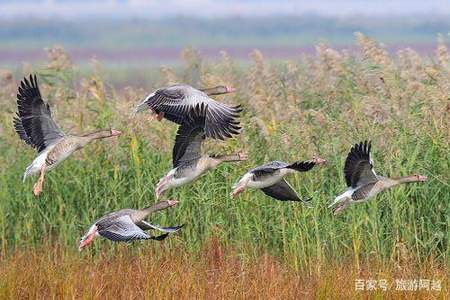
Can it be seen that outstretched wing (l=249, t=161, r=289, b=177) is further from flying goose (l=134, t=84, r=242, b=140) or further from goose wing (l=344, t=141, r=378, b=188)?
goose wing (l=344, t=141, r=378, b=188)

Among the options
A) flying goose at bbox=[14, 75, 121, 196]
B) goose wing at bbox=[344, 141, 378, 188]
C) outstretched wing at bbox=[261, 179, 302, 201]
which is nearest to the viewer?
goose wing at bbox=[344, 141, 378, 188]

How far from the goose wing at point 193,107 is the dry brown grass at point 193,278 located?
1.15 meters

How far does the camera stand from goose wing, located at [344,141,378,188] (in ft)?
28.7

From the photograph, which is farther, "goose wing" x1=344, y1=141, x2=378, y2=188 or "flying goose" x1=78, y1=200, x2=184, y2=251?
"goose wing" x1=344, y1=141, x2=378, y2=188

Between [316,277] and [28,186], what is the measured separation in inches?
138

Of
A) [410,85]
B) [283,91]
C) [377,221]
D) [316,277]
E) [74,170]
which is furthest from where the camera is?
[283,91]

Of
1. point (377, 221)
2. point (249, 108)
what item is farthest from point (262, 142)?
point (377, 221)

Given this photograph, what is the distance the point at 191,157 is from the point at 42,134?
4.11 feet

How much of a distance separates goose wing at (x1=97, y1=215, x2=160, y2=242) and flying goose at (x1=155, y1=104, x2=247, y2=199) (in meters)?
0.40

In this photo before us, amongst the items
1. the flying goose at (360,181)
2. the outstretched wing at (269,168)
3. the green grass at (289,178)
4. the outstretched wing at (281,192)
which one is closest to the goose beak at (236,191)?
the outstretched wing at (269,168)

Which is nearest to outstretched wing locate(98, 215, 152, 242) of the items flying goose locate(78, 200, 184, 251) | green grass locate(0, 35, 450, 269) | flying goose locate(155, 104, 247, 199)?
flying goose locate(78, 200, 184, 251)

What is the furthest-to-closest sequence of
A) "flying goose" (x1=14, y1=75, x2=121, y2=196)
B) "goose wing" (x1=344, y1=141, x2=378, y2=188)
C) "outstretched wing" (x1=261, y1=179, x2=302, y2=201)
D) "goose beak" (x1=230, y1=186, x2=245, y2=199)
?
"outstretched wing" (x1=261, y1=179, x2=302, y2=201) → "flying goose" (x1=14, y1=75, x2=121, y2=196) → "goose wing" (x1=344, y1=141, x2=378, y2=188) → "goose beak" (x1=230, y1=186, x2=245, y2=199)

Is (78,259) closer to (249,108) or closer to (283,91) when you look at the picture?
(249,108)

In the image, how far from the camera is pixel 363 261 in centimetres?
1010
